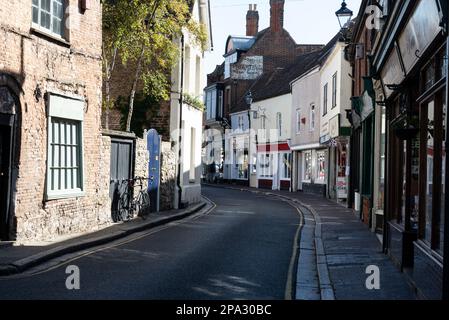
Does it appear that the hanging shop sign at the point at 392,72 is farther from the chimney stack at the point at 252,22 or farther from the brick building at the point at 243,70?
the chimney stack at the point at 252,22

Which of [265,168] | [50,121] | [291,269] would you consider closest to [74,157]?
[50,121]

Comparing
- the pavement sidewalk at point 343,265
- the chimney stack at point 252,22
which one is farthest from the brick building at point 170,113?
the chimney stack at point 252,22

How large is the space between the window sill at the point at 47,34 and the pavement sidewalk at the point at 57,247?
409 cm

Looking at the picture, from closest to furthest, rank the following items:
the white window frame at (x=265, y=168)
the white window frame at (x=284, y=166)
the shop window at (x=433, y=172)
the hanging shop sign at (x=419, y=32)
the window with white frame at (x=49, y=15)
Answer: the hanging shop sign at (x=419, y=32), the shop window at (x=433, y=172), the window with white frame at (x=49, y=15), the white window frame at (x=284, y=166), the white window frame at (x=265, y=168)

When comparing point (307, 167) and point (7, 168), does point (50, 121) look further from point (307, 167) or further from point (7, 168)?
point (307, 167)

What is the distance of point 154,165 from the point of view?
73.3 feet

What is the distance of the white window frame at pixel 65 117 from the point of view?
48.4 feet

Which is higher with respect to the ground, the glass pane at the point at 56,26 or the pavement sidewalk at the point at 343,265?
the glass pane at the point at 56,26

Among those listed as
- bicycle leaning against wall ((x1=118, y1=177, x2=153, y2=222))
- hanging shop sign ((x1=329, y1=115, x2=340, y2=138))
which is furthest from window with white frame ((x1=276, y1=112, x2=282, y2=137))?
bicycle leaning against wall ((x1=118, y1=177, x2=153, y2=222))

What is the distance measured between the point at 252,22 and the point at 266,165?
20.5m

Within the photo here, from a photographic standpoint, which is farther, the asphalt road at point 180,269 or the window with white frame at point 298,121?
the window with white frame at point 298,121

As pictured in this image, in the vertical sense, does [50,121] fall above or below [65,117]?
below

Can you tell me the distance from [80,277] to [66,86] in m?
6.53

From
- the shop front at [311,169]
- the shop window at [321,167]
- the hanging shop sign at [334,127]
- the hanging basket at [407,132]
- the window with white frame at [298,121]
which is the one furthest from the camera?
the window with white frame at [298,121]
